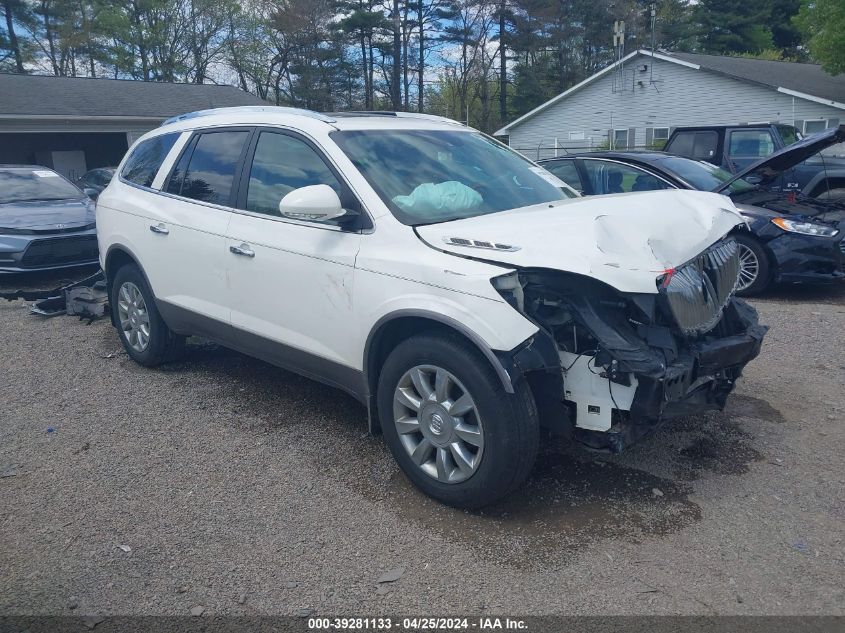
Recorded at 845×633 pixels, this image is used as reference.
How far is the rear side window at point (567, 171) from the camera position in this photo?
8.56 meters

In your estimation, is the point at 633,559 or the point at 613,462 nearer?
the point at 633,559

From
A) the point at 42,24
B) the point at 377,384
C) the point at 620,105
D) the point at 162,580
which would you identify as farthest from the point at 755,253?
the point at 42,24

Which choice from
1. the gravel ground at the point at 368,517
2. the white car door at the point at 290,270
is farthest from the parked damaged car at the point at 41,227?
the white car door at the point at 290,270

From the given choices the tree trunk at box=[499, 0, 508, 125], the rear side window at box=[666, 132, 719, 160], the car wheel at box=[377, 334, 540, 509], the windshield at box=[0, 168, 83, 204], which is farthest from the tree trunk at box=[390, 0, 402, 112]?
the car wheel at box=[377, 334, 540, 509]

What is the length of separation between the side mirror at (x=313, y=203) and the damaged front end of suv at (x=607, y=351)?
1033 mm

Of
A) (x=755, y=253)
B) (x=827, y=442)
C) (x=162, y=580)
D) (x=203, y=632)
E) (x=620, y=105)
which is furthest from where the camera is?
(x=620, y=105)

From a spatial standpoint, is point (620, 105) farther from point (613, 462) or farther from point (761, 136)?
point (613, 462)

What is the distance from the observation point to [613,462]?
417cm

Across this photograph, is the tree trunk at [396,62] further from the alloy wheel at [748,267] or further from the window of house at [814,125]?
the alloy wheel at [748,267]

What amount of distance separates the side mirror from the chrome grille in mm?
1694

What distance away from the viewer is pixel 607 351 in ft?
10.6

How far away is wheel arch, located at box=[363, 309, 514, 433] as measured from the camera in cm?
330

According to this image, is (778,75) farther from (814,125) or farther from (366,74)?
(366,74)

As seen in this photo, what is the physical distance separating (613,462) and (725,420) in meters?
1.00
